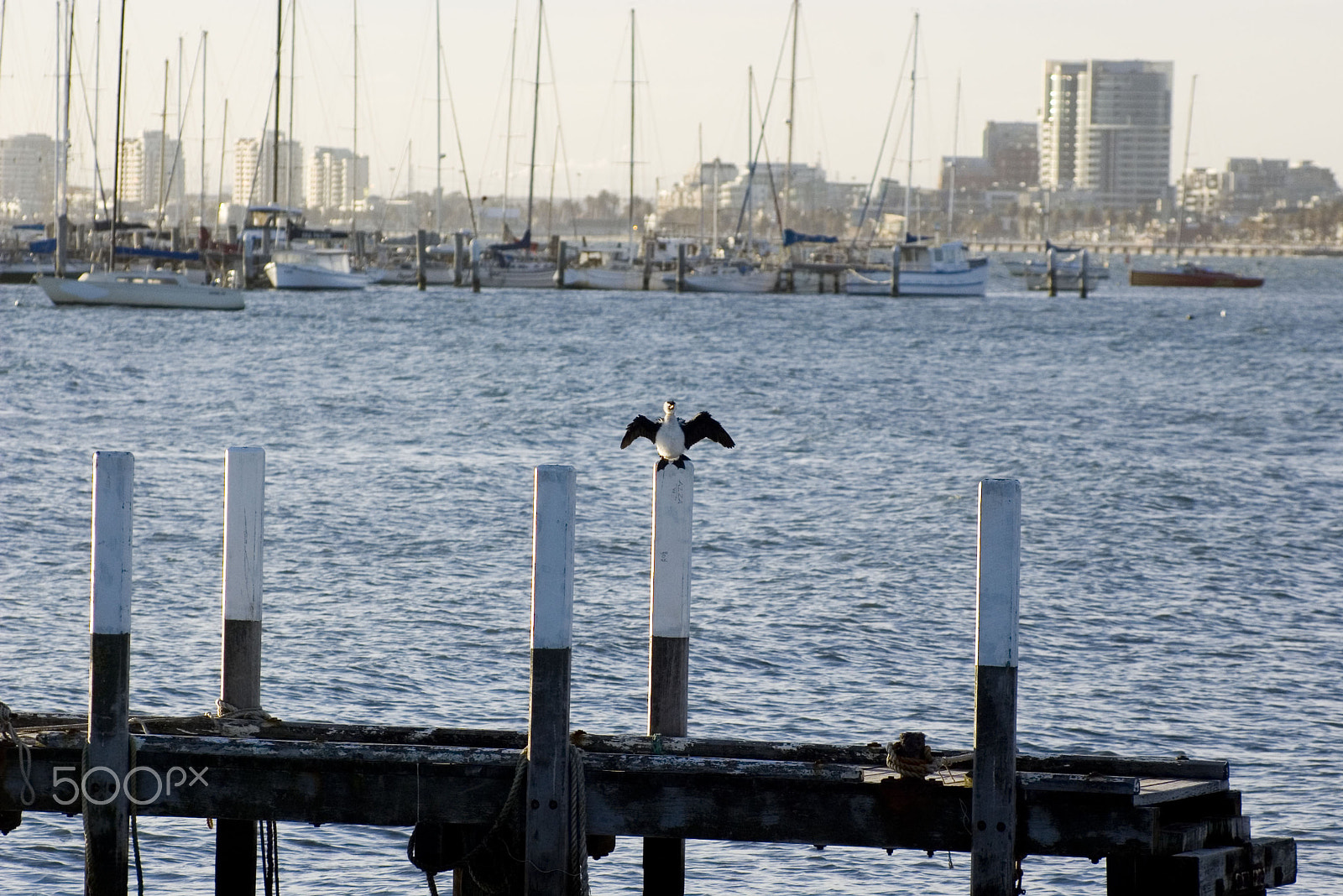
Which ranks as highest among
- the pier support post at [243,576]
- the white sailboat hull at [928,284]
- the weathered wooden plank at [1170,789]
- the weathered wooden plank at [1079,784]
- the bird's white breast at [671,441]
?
the white sailboat hull at [928,284]

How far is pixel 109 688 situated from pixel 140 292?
202 ft

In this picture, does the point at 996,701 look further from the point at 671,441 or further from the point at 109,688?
the point at 109,688

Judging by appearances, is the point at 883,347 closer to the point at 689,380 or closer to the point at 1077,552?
the point at 689,380

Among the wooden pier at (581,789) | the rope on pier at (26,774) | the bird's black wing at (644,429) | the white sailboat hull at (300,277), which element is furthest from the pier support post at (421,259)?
the wooden pier at (581,789)

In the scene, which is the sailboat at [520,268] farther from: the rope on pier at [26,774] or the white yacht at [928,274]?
the rope on pier at [26,774]

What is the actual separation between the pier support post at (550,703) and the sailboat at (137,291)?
62.1 m

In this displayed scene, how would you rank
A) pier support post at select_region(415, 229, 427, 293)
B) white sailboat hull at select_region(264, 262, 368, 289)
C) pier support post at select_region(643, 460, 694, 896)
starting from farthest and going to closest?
pier support post at select_region(415, 229, 427, 293) → white sailboat hull at select_region(264, 262, 368, 289) → pier support post at select_region(643, 460, 694, 896)

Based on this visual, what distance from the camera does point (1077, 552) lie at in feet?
73.2

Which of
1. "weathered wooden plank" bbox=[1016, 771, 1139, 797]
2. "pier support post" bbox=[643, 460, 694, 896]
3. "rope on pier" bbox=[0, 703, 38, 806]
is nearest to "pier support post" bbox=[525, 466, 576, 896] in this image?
"pier support post" bbox=[643, 460, 694, 896]

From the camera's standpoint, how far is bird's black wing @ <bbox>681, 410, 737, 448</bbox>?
8844mm

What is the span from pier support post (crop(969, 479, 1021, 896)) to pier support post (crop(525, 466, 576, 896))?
171 centimetres

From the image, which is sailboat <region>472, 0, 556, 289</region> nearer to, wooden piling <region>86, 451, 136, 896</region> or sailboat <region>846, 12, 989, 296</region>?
sailboat <region>846, 12, 989, 296</region>

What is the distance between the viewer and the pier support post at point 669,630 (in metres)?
8.39

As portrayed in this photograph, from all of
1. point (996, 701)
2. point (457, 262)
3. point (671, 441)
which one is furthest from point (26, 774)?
point (457, 262)
